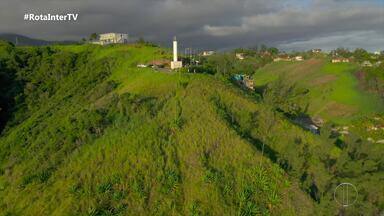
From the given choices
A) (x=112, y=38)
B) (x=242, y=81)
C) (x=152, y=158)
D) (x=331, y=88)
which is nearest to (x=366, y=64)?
(x=331, y=88)

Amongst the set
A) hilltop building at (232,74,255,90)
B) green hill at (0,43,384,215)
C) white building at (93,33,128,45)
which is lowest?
green hill at (0,43,384,215)

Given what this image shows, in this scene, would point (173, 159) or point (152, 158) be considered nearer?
point (152, 158)

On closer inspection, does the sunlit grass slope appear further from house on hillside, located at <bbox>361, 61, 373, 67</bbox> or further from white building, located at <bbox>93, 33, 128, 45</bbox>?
house on hillside, located at <bbox>361, 61, 373, 67</bbox>

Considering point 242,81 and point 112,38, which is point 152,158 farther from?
point 112,38

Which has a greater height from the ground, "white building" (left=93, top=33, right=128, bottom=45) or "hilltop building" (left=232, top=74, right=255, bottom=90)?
"white building" (left=93, top=33, right=128, bottom=45)

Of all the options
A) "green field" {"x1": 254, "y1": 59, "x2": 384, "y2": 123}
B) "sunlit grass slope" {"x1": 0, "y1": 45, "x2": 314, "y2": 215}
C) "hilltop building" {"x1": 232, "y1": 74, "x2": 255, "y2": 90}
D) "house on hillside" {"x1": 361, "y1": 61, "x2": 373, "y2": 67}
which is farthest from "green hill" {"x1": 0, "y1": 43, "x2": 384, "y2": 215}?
"house on hillside" {"x1": 361, "y1": 61, "x2": 373, "y2": 67}

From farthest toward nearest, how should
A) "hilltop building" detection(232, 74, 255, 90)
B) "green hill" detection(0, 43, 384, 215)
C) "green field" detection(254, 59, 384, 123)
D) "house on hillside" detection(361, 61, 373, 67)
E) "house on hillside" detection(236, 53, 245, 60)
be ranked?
"house on hillside" detection(236, 53, 245, 60)
"house on hillside" detection(361, 61, 373, 67)
"green field" detection(254, 59, 384, 123)
"hilltop building" detection(232, 74, 255, 90)
"green hill" detection(0, 43, 384, 215)

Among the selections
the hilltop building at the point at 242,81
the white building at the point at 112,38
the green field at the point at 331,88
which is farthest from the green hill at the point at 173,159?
the white building at the point at 112,38
